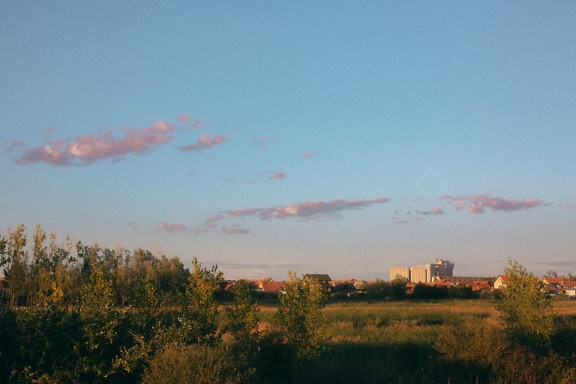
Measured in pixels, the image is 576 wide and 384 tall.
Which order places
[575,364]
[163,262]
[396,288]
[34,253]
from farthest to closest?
1. [396,288]
2. [163,262]
3. [34,253]
4. [575,364]

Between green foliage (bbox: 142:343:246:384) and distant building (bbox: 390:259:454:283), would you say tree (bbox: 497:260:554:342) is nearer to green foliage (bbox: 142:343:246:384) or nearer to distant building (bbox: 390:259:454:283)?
green foliage (bbox: 142:343:246:384)

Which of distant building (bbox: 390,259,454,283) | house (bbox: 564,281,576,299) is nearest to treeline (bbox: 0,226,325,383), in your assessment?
house (bbox: 564,281,576,299)

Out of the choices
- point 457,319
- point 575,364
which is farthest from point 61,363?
point 457,319

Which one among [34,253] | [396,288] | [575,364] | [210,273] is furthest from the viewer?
[396,288]

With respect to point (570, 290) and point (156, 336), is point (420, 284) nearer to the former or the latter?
point (570, 290)

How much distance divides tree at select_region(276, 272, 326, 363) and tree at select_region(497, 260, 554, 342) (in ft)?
39.1

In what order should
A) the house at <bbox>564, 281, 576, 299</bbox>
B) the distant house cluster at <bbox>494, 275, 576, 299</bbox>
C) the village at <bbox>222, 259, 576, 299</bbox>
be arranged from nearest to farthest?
the village at <bbox>222, 259, 576, 299</bbox>, the distant house cluster at <bbox>494, 275, 576, 299</bbox>, the house at <bbox>564, 281, 576, 299</bbox>

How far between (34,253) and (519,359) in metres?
44.7

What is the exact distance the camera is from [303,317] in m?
18.3

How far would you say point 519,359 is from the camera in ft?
59.9

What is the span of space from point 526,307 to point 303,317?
13.0 metres

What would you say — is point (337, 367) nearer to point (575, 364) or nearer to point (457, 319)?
point (575, 364)

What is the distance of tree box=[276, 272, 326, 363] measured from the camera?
17672mm

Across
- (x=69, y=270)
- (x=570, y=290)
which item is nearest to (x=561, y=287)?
(x=570, y=290)
